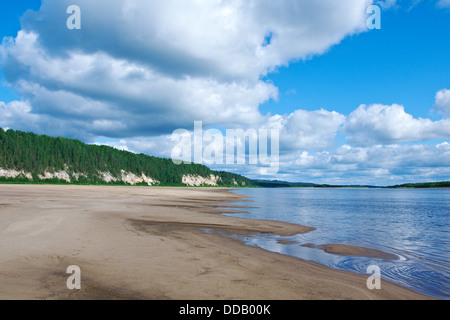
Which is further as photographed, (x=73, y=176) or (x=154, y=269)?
(x=73, y=176)

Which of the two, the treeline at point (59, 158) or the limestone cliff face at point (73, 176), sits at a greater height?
the treeline at point (59, 158)

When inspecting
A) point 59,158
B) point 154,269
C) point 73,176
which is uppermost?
point 59,158

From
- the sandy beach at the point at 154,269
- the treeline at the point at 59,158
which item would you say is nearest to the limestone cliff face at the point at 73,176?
the treeline at the point at 59,158

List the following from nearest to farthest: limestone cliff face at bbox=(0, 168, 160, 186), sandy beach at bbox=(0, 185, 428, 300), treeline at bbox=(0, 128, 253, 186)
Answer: sandy beach at bbox=(0, 185, 428, 300) < limestone cliff face at bbox=(0, 168, 160, 186) < treeline at bbox=(0, 128, 253, 186)

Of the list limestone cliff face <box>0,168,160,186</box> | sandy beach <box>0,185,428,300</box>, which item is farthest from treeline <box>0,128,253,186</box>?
sandy beach <box>0,185,428,300</box>

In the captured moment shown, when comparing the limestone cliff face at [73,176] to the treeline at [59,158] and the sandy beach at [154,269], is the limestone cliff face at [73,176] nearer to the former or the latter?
the treeline at [59,158]

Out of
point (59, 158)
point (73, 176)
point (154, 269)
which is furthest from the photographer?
point (73, 176)

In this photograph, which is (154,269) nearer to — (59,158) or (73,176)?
(73,176)

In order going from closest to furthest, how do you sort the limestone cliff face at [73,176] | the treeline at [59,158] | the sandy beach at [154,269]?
1. the sandy beach at [154,269]
2. the limestone cliff face at [73,176]
3. the treeline at [59,158]

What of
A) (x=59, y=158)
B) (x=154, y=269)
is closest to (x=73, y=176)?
(x=59, y=158)

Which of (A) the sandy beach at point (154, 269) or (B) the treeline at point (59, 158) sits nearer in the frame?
(A) the sandy beach at point (154, 269)

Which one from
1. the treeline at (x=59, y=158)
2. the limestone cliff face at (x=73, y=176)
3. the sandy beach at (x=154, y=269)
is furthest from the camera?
the treeline at (x=59, y=158)

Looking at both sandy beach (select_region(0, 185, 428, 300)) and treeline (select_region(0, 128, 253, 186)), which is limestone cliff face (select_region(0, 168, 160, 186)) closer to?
treeline (select_region(0, 128, 253, 186))

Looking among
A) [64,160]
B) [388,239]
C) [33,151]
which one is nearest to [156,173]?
[64,160]
